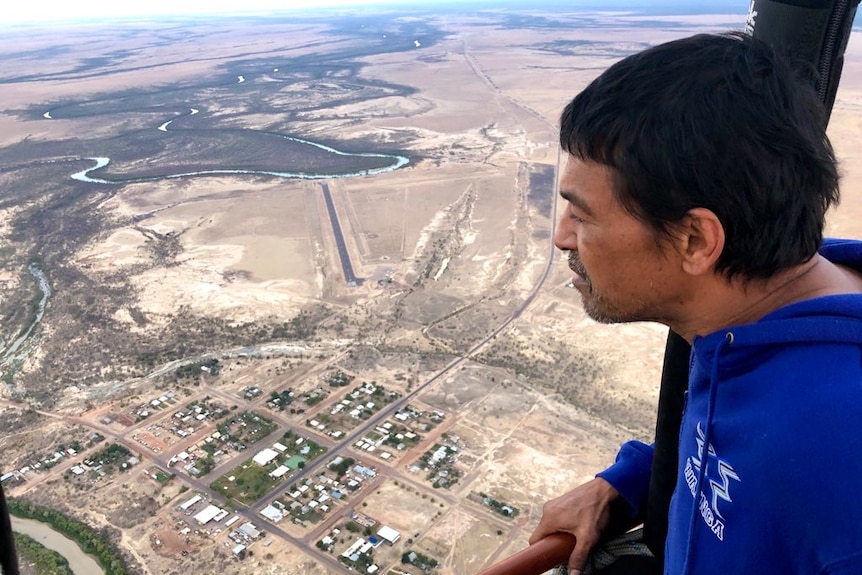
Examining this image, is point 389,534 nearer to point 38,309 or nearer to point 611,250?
point 611,250

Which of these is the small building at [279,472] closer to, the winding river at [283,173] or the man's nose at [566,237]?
the man's nose at [566,237]

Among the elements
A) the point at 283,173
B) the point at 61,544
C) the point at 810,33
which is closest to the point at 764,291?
the point at 810,33

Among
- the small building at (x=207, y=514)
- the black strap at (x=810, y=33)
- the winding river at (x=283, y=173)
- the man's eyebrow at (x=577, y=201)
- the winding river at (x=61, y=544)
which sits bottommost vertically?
the winding river at (x=61, y=544)

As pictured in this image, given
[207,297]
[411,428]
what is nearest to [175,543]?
[411,428]

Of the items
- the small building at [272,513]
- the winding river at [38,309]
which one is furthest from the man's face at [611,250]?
the winding river at [38,309]

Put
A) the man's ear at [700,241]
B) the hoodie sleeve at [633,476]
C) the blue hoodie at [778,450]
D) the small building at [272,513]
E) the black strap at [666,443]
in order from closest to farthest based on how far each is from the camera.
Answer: the blue hoodie at [778,450] < the man's ear at [700,241] < the black strap at [666,443] < the hoodie sleeve at [633,476] < the small building at [272,513]

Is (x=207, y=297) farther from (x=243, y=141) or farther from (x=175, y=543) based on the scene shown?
(x=243, y=141)
